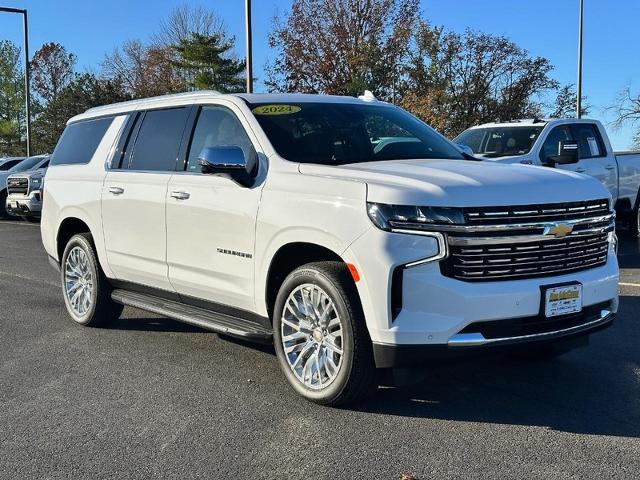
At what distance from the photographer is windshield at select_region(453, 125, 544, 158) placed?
10.2 m

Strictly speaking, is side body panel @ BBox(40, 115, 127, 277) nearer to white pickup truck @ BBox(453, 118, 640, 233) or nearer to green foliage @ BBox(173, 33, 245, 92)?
white pickup truck @ BBox(453, 118, 640, 233)

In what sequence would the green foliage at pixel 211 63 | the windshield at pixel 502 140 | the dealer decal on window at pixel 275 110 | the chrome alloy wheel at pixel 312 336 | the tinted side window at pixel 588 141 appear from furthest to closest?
the green foliage at pixel 211 63 < the tinted side window at pixel 588 141 < the windshield at pixel 502 140 < the dealer decal on window at pixel 275 110 < the chrome alloy wheel at pixel 312 336

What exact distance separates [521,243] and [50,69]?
5663 centimetres

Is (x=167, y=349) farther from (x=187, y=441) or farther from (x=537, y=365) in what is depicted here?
(x=537, y=365)

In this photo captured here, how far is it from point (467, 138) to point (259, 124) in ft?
22.2

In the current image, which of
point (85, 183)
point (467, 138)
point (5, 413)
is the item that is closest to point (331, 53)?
point (467, 138)

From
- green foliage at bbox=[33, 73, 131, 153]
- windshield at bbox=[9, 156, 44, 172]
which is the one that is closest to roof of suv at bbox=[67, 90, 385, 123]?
windshield at bbox=[9, 156, 44, 172]

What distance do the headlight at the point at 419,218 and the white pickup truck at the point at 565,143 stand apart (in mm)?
6132

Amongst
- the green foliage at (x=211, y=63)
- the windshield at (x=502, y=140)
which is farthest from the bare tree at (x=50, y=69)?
the windshield at (x=502, y=140)

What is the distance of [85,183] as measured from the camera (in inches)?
256

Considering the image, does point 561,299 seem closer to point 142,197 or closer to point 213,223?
point 213,223

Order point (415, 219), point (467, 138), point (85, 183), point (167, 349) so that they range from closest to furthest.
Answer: point (415, 219)
point (167, 349)
point (85, 183)
point (467, 138)

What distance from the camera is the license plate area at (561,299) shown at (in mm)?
3973

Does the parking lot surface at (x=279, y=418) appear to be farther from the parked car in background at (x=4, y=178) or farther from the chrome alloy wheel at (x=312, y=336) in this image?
the parked car in background at (x=4, y=178)
